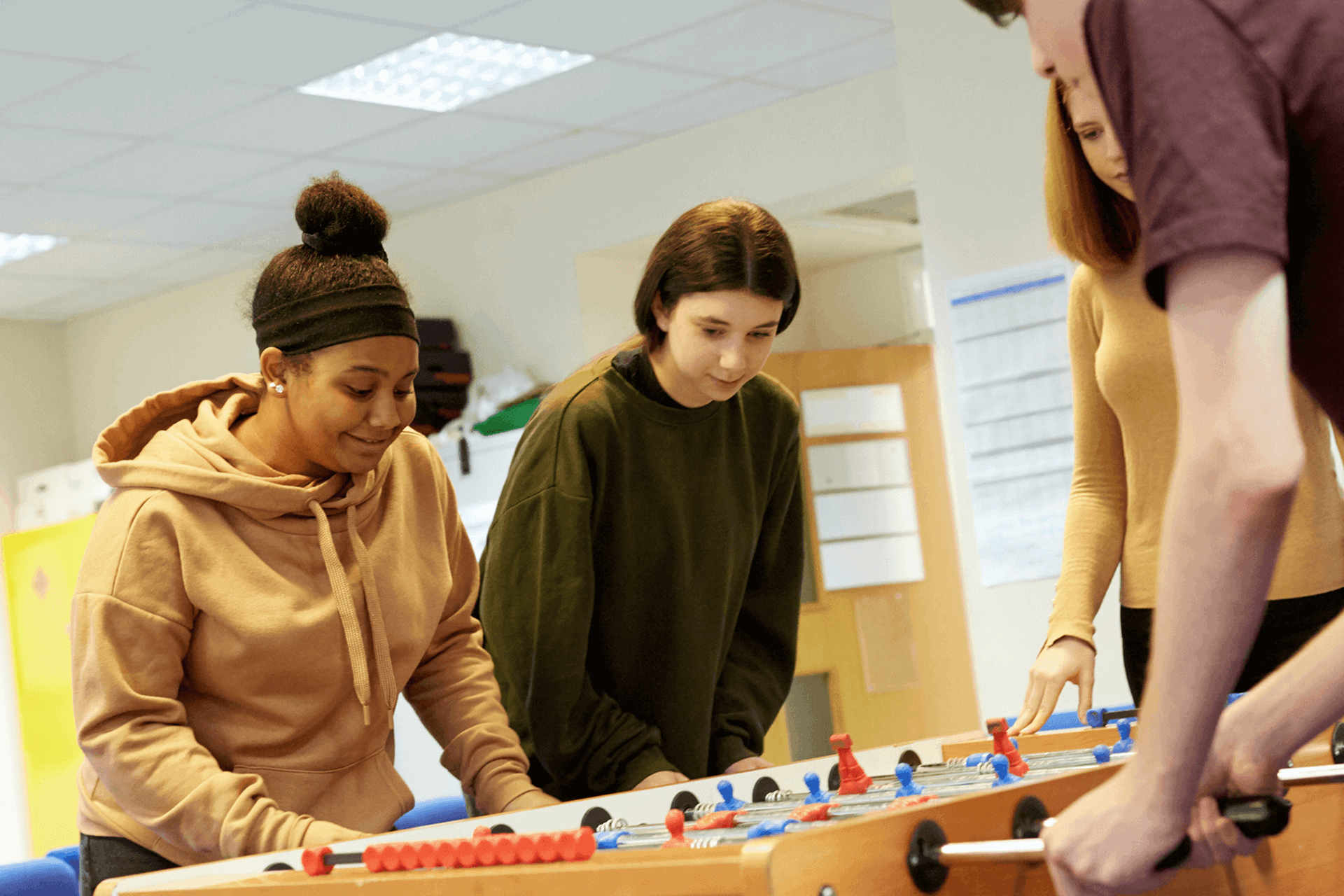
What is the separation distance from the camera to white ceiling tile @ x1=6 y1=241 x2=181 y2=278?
6.24 meters

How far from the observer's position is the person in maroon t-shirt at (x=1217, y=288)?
29.8 inches

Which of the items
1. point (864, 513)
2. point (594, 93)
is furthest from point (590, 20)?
point (864, 513)

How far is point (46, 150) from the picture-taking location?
502 centimetres

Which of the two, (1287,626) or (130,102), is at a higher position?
(130,102)

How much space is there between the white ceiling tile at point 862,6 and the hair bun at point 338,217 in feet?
9.02

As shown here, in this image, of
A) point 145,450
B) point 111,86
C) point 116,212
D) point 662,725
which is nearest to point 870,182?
point 111,86

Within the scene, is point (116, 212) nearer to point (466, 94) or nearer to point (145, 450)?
point (466, 94)

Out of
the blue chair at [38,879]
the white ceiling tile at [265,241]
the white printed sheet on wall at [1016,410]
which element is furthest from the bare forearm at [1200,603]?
the white ceiling tile at [265,241]

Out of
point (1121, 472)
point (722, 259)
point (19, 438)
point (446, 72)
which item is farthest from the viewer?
point (19, 438)

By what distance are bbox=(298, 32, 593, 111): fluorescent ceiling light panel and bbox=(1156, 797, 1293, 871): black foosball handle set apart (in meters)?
3.99

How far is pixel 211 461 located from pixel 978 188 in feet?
9.48

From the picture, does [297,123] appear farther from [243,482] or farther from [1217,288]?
[1217,288]

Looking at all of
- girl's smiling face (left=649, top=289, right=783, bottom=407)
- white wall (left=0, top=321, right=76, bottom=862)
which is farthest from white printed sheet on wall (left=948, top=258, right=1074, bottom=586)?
white wall (left=0, top=321, right=76, bottom=862)

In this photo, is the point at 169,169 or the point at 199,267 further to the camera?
the point at 199,267
